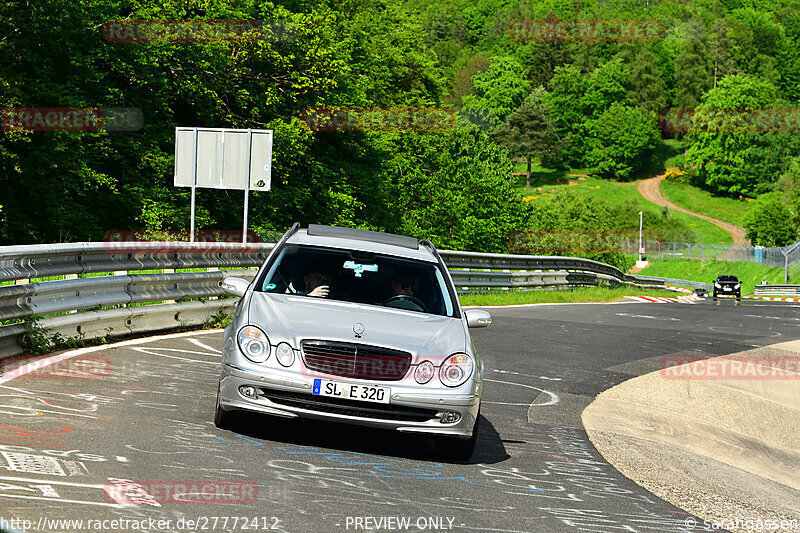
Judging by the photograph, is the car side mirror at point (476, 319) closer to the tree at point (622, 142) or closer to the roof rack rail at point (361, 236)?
the roof rack rail at point (361, 236)

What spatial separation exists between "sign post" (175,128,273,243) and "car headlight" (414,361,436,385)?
1504cm

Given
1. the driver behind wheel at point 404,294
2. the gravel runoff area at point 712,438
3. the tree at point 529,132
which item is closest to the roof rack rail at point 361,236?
the driver behind wheel at point 404,294

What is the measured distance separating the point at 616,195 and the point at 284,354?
455 ft

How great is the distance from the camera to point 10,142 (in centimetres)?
2827

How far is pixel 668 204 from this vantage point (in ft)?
449

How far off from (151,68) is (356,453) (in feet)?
94.5

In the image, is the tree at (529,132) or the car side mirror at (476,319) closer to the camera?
the car side mirror at (476,319)

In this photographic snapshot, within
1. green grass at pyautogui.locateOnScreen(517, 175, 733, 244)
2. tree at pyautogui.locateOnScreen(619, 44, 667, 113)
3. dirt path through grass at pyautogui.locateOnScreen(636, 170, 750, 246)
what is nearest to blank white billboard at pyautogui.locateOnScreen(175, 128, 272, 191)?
green grass at pyautogui.locateOnScreen(517, 175, 733, 244)

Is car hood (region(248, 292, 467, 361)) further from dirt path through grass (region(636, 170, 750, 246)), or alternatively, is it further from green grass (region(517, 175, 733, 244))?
dirt path through grass (region(636, 170, 750, 246))

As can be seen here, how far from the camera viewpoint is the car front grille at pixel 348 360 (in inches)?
261

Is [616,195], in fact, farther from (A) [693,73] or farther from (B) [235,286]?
(B) [235,286]

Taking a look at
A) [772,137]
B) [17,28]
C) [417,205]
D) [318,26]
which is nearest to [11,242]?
[17,28]

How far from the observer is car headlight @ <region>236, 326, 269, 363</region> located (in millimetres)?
6695

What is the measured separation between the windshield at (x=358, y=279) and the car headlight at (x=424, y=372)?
93cm
